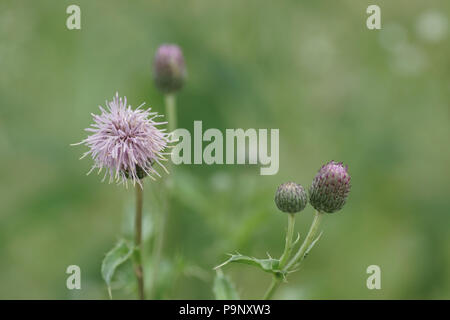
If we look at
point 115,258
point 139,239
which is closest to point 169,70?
point 139,239

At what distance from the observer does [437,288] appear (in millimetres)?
3877

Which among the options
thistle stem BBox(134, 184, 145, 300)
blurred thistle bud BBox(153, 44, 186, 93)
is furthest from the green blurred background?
thistle stem BBox(134, 184, 145, 300)

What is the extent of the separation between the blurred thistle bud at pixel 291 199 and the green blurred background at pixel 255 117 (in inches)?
56.0

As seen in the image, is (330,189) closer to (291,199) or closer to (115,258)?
(291,199)

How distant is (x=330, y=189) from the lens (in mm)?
2045

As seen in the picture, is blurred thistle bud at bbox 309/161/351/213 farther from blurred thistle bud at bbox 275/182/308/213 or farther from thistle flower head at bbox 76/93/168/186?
thistle flower head at bbox 76/93/168/186

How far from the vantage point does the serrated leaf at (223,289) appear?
2.19 m

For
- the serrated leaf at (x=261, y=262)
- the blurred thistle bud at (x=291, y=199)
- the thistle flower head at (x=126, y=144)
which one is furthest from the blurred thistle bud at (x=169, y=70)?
the serrated leaf at (x=261, y=262)

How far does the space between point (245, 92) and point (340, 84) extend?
1.10 meters

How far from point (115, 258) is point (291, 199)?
29.1 inches

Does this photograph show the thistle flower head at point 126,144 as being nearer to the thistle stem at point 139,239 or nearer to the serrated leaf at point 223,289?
the thistle stem at point 139,239

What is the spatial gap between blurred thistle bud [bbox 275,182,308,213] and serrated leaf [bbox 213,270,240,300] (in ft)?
1.31

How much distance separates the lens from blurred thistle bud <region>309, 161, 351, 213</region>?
6.72 ft

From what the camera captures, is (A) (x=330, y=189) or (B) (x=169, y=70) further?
(B) (x=169, y=70)
